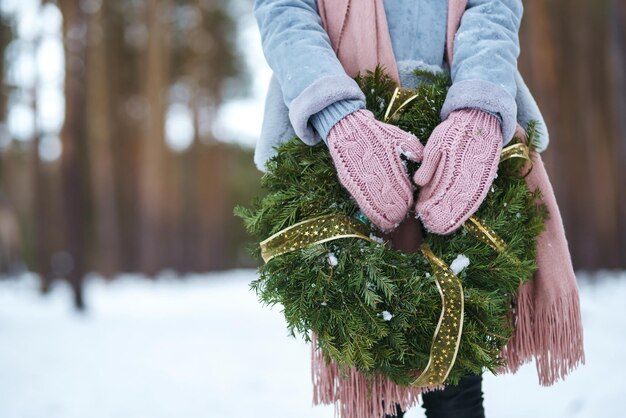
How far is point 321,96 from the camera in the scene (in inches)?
53.0

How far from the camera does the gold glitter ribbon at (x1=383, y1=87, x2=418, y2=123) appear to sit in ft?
4.68

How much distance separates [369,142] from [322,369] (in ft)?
1.98

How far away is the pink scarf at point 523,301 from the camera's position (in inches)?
56.9

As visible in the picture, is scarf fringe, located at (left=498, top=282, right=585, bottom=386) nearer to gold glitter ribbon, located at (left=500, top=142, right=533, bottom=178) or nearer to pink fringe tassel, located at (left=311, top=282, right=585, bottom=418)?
pink fringe tassel, located at (left=311, top=282, right=585, bottom=418)

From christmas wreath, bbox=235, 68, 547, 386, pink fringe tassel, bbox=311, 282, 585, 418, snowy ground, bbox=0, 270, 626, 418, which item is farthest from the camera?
snowy ground, bbox=0, 270, 626, 418

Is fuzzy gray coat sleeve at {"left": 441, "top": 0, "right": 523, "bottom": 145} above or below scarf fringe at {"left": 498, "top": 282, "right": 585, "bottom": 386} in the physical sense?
above

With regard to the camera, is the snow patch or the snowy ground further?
the snowy ground

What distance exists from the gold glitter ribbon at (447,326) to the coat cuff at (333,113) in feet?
1.43

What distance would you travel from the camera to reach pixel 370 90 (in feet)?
4.81

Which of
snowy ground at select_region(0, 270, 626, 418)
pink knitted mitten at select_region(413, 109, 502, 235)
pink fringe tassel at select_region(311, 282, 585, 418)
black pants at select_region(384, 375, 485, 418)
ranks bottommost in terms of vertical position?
snowy ground at select_region(0, 270, 626, 418)

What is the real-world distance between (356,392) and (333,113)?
704mm

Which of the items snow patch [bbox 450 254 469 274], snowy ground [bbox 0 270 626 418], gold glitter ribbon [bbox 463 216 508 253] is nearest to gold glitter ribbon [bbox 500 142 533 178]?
gold glitter ribbon [bbox 463 216 508 253]

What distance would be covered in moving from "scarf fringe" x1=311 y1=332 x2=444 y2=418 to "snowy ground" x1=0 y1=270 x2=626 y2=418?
5.06 ft

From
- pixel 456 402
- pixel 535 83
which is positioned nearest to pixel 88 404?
pixel 456 402
